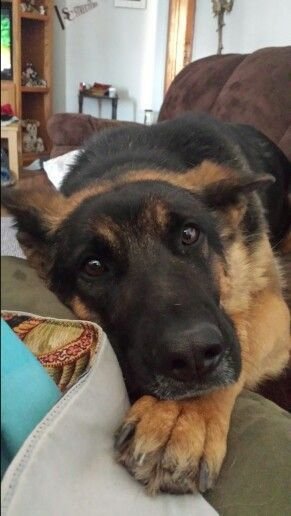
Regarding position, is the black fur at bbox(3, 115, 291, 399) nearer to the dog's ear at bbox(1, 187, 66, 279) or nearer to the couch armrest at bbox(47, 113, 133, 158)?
the dog's ear at bbox(1, 187, 66, 279)

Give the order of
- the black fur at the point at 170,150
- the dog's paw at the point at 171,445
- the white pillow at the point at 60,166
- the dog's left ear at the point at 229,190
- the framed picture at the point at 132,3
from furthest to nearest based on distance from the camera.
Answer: the white pillow at the point at 60,166
the black fur at the point at 170,150
the framed picture at the point at 132,3
the dog's left ear at the point at 229,190
the dog's paw at the point at 171,445

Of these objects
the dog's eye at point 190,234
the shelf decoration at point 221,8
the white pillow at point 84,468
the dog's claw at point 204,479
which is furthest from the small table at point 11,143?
the shelf decoration at point 221,8

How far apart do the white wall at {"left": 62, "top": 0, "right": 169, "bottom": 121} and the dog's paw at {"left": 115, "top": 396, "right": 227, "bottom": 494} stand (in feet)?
2.73

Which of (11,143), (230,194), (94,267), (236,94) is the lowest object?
(94,267)

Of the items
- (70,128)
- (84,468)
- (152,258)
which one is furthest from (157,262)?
(70,128)

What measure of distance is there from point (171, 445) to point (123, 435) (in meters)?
0.08

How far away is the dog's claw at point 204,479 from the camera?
0.74 m

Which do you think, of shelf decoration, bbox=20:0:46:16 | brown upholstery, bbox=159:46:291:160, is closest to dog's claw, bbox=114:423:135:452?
shelf decoration, bbox=20:0:46:16

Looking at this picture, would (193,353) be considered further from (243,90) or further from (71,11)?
(243,90)

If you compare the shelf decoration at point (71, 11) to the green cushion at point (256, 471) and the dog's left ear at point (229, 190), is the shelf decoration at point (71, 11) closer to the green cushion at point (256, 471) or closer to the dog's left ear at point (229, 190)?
the dog's left ear at point (229, 190)

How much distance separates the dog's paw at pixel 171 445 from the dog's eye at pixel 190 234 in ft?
1.39

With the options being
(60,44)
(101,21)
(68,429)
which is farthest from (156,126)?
(68,429)

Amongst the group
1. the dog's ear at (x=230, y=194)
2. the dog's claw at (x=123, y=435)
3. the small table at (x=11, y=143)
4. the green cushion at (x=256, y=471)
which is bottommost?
the green cushion at (x=256, y=471)

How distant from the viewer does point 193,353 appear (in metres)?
0.81
